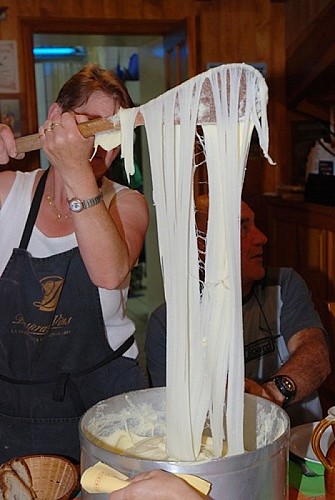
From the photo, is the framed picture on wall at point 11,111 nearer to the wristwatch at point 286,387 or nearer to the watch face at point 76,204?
the wristwatch at point 286,387

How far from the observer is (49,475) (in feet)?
4.09

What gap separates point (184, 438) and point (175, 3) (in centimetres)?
350

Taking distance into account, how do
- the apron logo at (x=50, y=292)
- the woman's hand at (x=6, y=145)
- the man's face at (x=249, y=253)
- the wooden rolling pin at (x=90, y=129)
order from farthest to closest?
1. the man's face at (x=249, y=253)
2. the apron logo at (x=50, y=292)
3. the woman's hand at (x=6, y=145)
4. the wooden rolling pin at (x=90, y=129)

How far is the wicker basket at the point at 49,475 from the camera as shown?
1.23 metres

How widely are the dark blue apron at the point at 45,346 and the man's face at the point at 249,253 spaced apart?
→ 1.49ft

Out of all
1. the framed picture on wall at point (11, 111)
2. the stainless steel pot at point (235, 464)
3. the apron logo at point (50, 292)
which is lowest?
the stainless steel pot at point (235, 464)

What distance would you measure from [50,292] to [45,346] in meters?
0.12

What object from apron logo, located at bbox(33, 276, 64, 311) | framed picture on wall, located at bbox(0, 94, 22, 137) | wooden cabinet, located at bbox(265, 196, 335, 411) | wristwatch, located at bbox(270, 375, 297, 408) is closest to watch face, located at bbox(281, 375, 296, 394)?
wristwatch, located at bbox(270, 375, 297, 408)

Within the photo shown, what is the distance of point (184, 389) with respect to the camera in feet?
3.42

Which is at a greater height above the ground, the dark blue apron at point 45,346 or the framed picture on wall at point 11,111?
the framed picture on wall at point 11,111

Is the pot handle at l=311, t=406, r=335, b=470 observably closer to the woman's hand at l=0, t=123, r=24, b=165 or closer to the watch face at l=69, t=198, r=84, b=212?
the watch face at l=69, t=198, r=84, b=212

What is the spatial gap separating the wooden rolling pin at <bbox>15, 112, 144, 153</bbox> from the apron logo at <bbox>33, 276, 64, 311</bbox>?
407mm

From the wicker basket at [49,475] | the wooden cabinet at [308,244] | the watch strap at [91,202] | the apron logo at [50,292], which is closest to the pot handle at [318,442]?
the wicker basket at [49,475]

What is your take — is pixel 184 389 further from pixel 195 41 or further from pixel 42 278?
pixel 195 41
